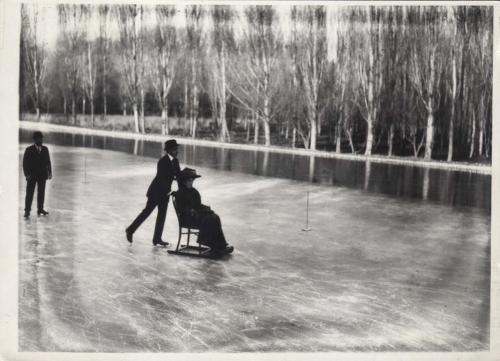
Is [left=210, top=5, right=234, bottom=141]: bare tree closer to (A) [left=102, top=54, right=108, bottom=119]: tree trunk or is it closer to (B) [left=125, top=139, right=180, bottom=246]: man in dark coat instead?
(A) [left=102, top=54, right=108, bottom=119]: tree trunk

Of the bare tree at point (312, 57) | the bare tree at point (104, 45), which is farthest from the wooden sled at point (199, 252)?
the bare tree at point (312, 57)

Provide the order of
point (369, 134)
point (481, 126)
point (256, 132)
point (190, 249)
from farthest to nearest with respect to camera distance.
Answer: point (369, 134) → point (256, 132) → point (481, 126) → point (190, 249)

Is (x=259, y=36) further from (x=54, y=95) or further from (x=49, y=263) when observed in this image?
(x=49, y=263)

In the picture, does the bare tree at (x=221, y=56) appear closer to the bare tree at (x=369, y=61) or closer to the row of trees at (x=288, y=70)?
the row of trees at (x=288, y=70)

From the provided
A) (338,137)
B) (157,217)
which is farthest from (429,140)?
(157,217)

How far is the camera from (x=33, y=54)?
5.61m

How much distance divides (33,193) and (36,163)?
1.18ft

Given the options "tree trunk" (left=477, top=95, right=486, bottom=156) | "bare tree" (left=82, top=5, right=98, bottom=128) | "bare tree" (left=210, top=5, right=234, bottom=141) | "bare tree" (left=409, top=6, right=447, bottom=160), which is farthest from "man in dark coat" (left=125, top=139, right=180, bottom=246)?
"tree trunk" (left=477, top=95, right=486, bottom=156)

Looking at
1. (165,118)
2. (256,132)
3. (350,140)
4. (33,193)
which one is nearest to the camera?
(33,193)

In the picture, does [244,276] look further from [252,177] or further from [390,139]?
[390,139]

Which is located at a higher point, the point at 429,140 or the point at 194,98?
the point at 194,98

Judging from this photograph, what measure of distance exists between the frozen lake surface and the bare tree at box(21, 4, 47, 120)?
2.10 feet

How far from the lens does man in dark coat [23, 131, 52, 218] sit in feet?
18.7

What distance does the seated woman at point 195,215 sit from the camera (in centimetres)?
553
